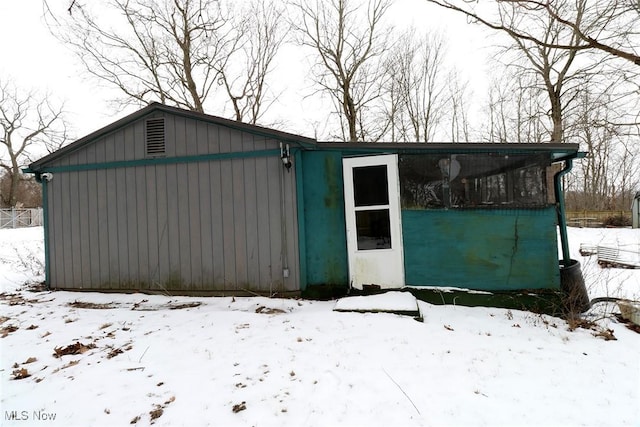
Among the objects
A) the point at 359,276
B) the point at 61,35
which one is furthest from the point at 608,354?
the point at 61,35

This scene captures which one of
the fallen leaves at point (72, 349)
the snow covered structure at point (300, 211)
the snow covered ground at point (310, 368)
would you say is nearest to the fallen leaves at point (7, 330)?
the snow covered ground at point (310, 368)

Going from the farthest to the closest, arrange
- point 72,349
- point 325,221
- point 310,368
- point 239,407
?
point 325,221 < point 72,349 < point 310,368 < point 239,407

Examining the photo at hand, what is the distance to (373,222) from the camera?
4.34 meters

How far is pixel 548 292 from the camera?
4.11 meters

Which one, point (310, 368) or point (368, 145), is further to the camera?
point (368, 145)

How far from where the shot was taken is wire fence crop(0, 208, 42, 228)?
20688 mm

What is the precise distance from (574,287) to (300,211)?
3.93 metres

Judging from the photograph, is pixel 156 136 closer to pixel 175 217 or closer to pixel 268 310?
pixel 175 217

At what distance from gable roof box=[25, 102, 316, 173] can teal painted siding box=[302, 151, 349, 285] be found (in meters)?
0.42

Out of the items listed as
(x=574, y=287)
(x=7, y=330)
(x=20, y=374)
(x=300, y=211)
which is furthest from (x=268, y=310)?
(x=574, y=287)

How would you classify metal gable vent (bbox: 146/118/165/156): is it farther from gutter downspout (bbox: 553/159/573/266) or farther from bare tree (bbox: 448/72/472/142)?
bare tree (bbox: 448/72/472/142)

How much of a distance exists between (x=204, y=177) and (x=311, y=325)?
9.21ft

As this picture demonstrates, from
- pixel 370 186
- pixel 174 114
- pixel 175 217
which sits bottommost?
pixel 175 217

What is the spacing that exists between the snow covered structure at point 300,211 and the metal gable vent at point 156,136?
2 cm
